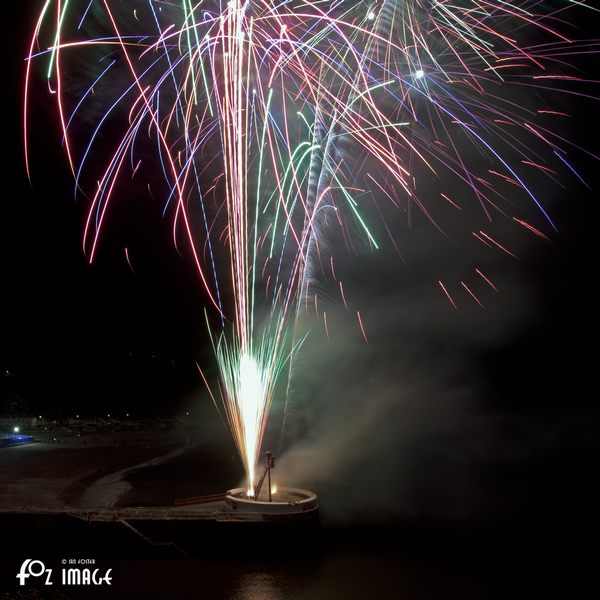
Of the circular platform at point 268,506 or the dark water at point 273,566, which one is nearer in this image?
the dark water at point 273,566

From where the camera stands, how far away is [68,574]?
9.91 m

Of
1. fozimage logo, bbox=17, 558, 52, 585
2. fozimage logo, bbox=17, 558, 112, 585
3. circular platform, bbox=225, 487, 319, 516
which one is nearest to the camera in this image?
fozimage logo, bbox=17, 558, 52, 585

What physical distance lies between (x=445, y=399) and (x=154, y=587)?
80.8ft

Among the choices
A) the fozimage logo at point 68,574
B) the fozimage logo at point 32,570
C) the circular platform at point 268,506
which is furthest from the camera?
the circular platform at point 268,506

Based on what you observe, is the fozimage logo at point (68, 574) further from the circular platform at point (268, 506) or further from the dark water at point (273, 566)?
the circular platform at point (268, 506)

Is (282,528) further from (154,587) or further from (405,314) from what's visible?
(405,314)

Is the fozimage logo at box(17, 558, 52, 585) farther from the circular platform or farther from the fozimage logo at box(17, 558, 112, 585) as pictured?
the circular platform

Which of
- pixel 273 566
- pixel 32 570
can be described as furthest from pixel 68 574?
pixel 273 566

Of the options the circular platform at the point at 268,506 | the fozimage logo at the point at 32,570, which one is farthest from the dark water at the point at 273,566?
the circular platform at the point at 268,506

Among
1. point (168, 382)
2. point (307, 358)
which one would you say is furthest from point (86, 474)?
point (168, 382)

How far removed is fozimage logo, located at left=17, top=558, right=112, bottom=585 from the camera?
9586 mm

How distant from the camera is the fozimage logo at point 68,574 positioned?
9586 millimetres

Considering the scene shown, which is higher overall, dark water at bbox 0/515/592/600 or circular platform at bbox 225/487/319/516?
circular platform at bbox 225/487/319/516

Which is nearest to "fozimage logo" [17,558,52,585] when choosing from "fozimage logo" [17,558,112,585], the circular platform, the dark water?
"fozimage logo" [17,558,112,585]
